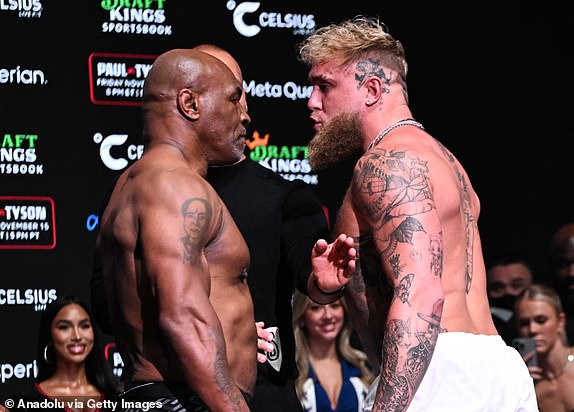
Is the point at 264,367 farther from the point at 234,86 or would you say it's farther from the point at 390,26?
the point at 390,26

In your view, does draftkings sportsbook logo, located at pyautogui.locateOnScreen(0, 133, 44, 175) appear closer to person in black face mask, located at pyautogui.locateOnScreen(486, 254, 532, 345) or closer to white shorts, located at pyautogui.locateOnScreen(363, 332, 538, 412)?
person in black face mask, located at pyautogui.locateOnScreen(486, 254, 532, 345)

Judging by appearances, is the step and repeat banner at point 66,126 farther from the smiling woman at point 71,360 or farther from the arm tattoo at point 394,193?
the arm tattoo at point 394,193

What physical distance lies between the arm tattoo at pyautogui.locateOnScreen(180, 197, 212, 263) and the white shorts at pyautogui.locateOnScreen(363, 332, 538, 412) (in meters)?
0.61

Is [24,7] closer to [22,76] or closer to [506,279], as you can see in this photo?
[22,76]

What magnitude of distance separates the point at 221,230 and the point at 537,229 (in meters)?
3.22

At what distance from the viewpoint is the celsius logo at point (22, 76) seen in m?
4.98

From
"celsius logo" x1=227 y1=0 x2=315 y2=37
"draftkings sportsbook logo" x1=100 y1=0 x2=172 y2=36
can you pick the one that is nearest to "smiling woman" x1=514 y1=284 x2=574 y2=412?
"celsius logo" x1=227 y1=0 x2=315 y2=37

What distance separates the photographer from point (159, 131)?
2947mm

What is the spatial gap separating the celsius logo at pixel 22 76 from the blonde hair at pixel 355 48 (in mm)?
1994

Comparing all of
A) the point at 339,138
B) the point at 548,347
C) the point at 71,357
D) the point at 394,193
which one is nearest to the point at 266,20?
the point at 71,357

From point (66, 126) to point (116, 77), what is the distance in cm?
32

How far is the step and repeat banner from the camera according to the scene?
16.2 feet

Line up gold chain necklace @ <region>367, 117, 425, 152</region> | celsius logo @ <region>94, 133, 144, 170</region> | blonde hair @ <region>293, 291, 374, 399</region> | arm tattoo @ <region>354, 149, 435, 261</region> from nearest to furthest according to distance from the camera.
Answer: arm tattoo @ <region>354, 149, 435, 261</region>
gold chain necklace @ <region>367, 117, 425, 152</region>
celsius logo @ <region>94, 133, 144, 170</region>
blonde hair @ <region>293, 291, 374, 399</region>

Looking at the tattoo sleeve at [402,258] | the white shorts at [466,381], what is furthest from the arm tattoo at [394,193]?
the white shorts at [466,381]
